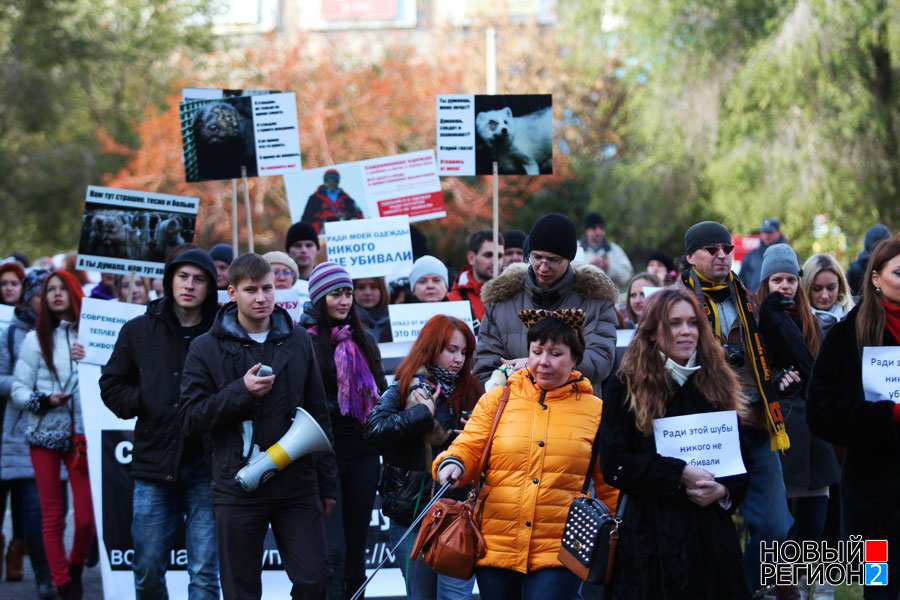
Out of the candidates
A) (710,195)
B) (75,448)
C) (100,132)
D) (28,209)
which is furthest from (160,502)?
(100,132)

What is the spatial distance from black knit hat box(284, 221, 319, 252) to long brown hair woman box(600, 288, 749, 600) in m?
5.04

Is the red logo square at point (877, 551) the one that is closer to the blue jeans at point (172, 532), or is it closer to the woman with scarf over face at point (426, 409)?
the woman with scarf over face at point (426, 409)

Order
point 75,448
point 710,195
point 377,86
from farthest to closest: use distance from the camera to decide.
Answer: point 377,86 < point 710,195 < point 75,448

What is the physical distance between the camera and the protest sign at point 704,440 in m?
4.45

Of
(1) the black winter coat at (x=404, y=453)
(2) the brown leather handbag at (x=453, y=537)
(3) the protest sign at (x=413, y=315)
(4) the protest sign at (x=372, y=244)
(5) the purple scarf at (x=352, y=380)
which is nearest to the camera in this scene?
(2) the brown leather handbag at (x=453, y=537)

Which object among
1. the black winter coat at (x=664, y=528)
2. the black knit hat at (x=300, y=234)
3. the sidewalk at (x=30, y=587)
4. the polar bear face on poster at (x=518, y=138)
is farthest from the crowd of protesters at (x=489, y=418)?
the black knit hat at (x=300, y=234)

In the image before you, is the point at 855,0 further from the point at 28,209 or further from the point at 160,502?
the point at 28,209

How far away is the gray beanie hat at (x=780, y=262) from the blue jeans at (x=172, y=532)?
345cm

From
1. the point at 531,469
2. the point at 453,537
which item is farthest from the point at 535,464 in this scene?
the point at 453,537

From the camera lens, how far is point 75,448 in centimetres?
754

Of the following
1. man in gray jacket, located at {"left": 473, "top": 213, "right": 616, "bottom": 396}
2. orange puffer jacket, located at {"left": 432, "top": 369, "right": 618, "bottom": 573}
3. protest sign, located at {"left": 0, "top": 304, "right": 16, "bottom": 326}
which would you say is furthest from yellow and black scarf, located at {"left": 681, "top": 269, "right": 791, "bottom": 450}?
protest sign, located at {"left": 0, "top": 304, "right": 16, "bottom": 326}

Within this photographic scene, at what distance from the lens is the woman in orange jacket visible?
189 inches

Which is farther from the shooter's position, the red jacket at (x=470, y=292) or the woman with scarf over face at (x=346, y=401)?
the red jacket at (x=470, y=292)

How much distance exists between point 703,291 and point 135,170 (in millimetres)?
30169
